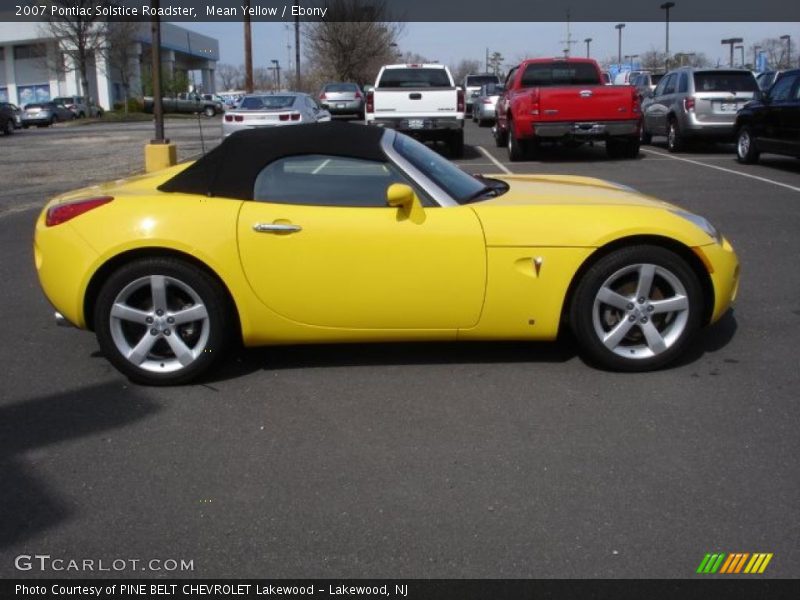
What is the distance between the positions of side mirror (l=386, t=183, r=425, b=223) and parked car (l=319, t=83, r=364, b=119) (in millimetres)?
31075

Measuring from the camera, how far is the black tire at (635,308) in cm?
456

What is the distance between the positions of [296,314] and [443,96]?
1250cm

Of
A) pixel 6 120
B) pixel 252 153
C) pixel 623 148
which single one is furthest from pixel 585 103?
pixel 6 120

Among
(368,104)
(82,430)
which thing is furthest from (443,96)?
(82,430)

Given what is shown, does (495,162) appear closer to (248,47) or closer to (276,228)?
(276,228)

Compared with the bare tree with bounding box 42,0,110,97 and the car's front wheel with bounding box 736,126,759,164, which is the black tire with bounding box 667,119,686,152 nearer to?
the car's front wheel with bounding box 736,126,759,164

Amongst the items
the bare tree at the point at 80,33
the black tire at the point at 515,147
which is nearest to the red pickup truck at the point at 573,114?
the black tire at the point at 515,147

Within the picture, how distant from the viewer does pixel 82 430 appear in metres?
4.09

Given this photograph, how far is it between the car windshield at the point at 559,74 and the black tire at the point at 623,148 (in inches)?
48.4

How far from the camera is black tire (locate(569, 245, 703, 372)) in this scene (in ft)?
15.0

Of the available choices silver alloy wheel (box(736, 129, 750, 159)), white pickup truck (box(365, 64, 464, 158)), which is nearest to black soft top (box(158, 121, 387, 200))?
white pickup truck (box(365, 64, 464, 158))

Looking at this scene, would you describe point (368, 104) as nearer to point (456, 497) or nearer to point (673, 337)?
point (673, 337)

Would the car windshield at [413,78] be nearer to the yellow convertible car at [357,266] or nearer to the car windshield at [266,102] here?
the car windshield at [266,102]

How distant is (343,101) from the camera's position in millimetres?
34969
